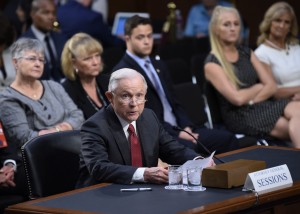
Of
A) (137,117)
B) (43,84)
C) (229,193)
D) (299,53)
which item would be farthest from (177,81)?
(229,193)

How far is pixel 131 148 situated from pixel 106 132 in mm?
164

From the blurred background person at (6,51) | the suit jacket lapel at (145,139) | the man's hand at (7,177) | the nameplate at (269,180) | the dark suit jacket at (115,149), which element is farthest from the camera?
the blurred background person at (6,51)

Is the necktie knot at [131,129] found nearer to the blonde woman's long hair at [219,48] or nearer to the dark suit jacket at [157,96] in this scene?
the dark suit jacket at [157,96]

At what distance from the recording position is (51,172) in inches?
168

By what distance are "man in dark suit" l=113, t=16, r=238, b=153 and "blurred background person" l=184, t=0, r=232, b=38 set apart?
156 inches

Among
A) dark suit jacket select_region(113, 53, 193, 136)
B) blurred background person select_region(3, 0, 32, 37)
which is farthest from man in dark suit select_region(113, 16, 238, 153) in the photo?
blurred background person select_region(3, 0, 32, 37)

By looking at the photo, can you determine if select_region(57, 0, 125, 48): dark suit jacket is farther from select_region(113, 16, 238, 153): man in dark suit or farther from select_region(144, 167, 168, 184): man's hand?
select_region(144, 167, 168, 184): man's hand

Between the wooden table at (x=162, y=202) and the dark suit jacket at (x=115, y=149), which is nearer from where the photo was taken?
the wooden table at (x=162, y=202)

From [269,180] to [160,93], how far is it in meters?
2.46

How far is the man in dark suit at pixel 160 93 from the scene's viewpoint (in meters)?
5.72

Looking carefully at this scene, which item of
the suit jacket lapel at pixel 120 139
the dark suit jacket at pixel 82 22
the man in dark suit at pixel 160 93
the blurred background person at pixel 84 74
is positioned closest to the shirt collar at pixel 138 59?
the man in dark suit at pixel 160 93

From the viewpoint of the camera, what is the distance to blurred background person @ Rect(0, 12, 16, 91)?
5.70 meters

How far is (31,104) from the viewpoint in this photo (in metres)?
5.15

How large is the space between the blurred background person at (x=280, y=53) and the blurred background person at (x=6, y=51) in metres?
2.06
